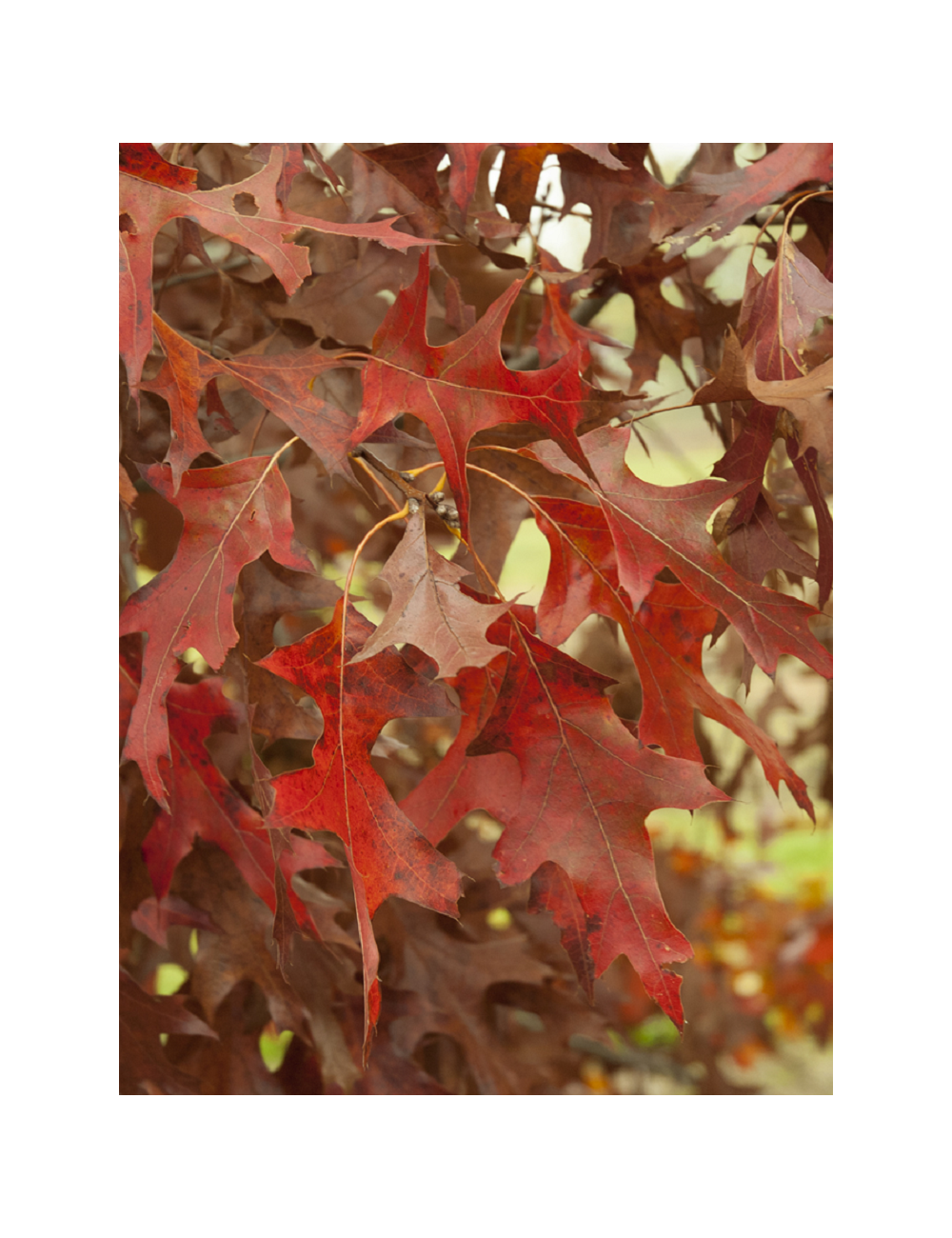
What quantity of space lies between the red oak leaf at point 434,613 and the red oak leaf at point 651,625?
14 centimetres

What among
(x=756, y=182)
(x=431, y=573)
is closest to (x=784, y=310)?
(x=756, y=182)

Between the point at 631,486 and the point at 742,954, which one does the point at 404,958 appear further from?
the point at 742,954

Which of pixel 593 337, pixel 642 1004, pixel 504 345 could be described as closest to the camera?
pixel 593 337

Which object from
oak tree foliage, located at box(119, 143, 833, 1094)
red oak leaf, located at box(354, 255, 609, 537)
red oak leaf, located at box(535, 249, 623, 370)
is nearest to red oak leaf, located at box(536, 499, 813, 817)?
oak tree foliage, located at box(119, 143, 833, 1094)

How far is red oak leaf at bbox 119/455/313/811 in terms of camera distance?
56 cm

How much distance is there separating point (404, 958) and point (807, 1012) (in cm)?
96

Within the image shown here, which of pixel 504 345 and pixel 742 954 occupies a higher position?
pixel 504 345

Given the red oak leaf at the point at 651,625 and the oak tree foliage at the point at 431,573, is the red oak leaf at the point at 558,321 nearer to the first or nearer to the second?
the oak tree foliage at the point at 431,573

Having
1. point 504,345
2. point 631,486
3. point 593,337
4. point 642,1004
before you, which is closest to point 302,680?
point 631,486

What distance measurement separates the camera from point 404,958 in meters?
1.00

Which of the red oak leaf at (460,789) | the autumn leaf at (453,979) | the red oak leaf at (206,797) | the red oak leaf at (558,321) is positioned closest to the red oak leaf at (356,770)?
the red oak leaf at (460,789)

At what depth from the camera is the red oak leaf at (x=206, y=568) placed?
0.56 meters

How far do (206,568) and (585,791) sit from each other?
28cm

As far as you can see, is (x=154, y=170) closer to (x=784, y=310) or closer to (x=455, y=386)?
(x=455, y=386)
